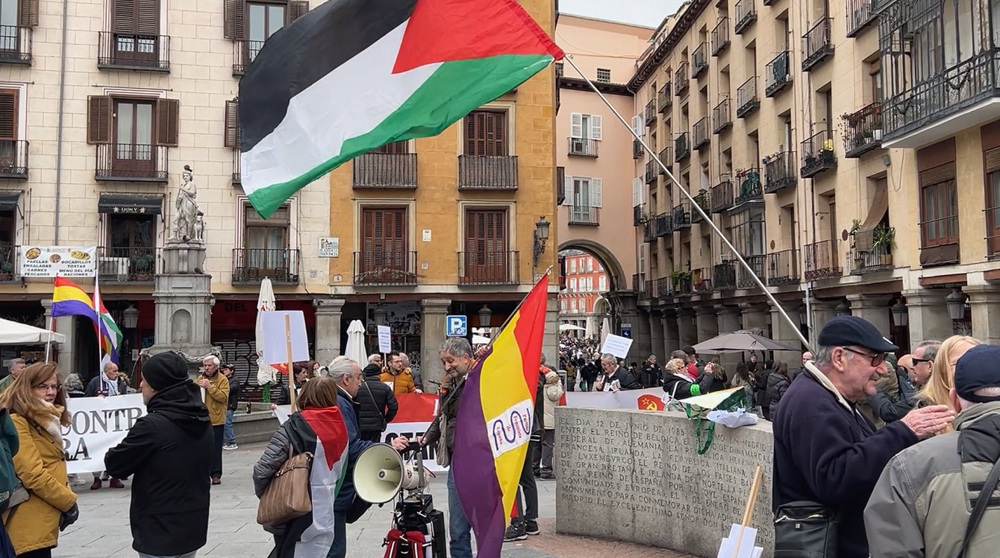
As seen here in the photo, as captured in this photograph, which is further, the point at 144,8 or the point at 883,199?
the point at 144,8

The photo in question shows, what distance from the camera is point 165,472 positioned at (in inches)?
190

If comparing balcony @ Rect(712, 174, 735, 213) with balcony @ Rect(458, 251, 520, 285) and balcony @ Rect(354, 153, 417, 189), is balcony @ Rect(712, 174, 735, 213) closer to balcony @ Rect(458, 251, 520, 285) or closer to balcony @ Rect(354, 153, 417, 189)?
balcony @ Rect(458, 251, 520, 285)

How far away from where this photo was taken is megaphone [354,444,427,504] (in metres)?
5.78

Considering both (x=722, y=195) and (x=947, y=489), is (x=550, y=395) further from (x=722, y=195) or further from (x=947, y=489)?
(x=722, y=195)

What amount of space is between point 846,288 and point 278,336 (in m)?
17.3

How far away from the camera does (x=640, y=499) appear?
770 centimetres

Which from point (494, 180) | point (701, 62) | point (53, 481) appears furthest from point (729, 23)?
point (53, 481)

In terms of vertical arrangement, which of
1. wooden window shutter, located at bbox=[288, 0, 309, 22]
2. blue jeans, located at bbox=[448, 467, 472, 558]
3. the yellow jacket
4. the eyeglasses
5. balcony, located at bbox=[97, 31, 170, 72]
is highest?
wooden window shutter, located at bbox=[288, 0, 309, 22]

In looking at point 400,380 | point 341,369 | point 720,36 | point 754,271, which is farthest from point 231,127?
point 341,369

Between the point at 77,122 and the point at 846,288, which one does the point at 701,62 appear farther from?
the point at 77,122

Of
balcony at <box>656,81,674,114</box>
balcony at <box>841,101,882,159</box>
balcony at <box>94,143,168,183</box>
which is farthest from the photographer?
balcony at <box>656,81,674,114</box>

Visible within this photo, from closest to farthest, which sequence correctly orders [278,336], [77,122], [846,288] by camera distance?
[278,336] < [846,288] < [77,122]

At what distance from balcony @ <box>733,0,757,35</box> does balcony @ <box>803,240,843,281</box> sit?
29.4ft

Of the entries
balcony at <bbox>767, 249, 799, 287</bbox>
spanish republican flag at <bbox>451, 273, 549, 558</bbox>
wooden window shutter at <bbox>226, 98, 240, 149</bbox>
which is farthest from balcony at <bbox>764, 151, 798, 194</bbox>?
spanish republican flag at <bbox>451, 273, 549, 558</bbox>
